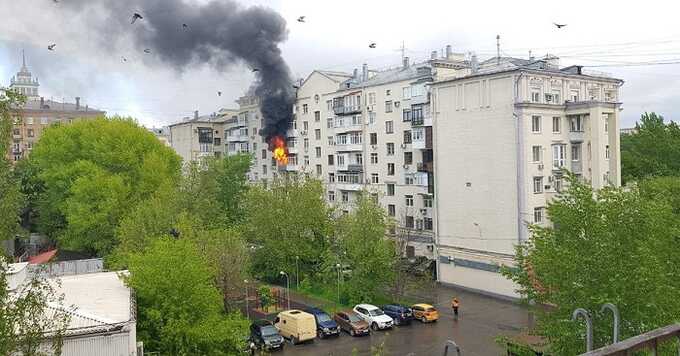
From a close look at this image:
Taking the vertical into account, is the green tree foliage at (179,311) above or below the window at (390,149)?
below

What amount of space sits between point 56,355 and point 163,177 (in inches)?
1318

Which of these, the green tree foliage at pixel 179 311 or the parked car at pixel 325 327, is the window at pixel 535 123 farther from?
the green tree foliage at pixel 179 311

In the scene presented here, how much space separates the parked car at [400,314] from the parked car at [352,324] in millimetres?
1672

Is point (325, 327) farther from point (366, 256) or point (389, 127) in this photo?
point (389, 127)

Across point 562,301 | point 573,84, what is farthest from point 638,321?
point 573,84

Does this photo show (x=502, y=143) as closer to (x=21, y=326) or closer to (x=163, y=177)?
(x=163, y=177)

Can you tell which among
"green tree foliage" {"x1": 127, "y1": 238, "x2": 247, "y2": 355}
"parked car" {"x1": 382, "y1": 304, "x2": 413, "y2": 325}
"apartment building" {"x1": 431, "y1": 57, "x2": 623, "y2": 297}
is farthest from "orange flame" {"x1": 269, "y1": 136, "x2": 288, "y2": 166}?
"green tree foliage" {"x1": 127, "y1": 238, "x2": 247, "y2": 355}

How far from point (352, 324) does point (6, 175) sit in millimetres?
20202

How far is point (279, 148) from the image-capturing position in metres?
53.0

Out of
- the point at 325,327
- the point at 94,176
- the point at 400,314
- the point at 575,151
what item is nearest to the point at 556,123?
the point at 575,151

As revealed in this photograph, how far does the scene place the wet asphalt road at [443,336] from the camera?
24797 mm

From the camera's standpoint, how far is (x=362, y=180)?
47.4 m

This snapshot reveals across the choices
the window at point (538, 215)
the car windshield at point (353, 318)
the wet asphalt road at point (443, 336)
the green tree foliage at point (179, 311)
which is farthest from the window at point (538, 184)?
the green tree foliage at point (179, 311)

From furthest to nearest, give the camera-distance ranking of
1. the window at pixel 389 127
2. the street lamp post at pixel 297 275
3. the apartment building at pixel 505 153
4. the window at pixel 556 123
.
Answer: the window at pixel 389 127
the street lamp post at pixel 297 275
the window at pixel 556 123
the apartment building at pixel 505 153
